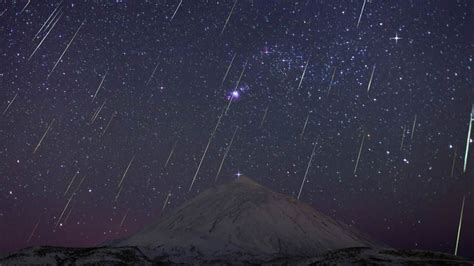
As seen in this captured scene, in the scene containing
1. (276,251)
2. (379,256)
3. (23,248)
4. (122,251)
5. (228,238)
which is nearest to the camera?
(379,256)

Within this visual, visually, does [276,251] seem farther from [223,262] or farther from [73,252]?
[73,252]

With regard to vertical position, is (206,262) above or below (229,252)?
below

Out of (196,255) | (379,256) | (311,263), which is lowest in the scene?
(196,255)

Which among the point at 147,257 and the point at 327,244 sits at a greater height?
the point at 327,244

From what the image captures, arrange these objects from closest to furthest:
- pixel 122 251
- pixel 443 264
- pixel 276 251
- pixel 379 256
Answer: pixel 443 264, pixel 379 256, pixel 122 251, pixel 276 251

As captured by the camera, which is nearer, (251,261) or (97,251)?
(97,251)

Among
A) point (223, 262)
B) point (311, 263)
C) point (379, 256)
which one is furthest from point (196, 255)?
point (379, 256)

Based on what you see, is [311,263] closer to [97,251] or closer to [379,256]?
[379,256]

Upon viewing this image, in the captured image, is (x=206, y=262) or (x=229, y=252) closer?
(x=206, y=262)

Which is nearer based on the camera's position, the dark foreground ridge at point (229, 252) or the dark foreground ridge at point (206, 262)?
the dark foreground ridge at point (206, 262)

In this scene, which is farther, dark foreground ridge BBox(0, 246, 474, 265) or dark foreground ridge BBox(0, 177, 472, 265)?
dark foreground ridge BBox(0, 177, 472, 265)

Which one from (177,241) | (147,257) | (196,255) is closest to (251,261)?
(196,255)
